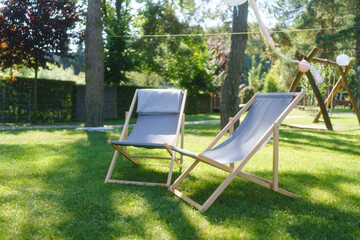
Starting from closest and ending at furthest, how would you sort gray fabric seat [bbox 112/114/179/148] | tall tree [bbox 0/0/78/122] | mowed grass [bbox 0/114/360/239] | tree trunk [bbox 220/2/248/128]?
mowed grass [bbox 0/114/360/239] < gray fabric seat [bbox 112/114/179/148] < tree trunk [bbox 220/2/248/128] < tall tree [bbox 0/0/78/122]

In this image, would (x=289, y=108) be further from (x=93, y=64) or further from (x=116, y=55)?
(x=116, y=55)

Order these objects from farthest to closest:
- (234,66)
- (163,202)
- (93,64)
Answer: (93,64), (234,66), (163,202)

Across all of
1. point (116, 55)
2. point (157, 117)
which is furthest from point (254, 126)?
point (116, 55)

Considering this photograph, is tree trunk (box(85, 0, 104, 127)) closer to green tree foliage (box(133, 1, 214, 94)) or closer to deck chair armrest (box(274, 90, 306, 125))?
green tree foliage (box(133, 1, 214, 94))

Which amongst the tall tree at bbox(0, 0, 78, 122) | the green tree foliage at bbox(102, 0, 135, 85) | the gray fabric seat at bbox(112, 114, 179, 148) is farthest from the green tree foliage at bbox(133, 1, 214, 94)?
the gray fabric seat at bbox(112, 114, 179, 148)

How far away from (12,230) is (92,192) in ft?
2.97

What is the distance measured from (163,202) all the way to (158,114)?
1.67 meters

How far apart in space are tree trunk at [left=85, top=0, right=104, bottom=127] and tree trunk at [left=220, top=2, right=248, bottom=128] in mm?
3044

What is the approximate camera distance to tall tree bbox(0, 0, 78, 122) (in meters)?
9.05

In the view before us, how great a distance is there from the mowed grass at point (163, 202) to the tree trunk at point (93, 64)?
3.43m

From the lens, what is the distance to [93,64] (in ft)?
26.5

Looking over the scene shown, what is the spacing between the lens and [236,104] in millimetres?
7660

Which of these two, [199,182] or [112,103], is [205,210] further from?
[112,103]

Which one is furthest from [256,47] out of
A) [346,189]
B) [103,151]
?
[346,189]
